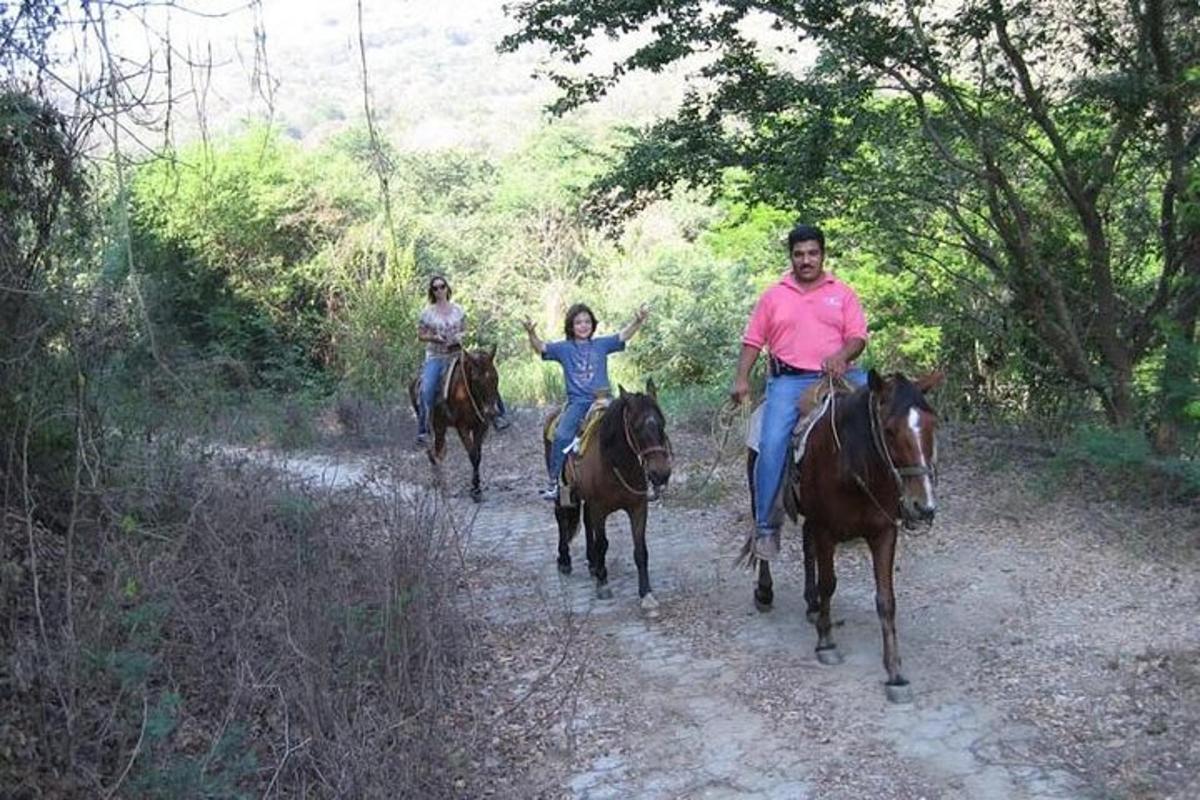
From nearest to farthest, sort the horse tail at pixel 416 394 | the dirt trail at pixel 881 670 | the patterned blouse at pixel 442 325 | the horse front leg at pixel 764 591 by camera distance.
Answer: the dirt trail at pixel 881 670 < the horse front leg at pixel 764 591 < the patterned blouse at pixel 442 325 < the horse tail at pixel 416 394

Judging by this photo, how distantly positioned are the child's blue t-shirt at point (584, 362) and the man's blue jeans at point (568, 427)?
6 centimetres

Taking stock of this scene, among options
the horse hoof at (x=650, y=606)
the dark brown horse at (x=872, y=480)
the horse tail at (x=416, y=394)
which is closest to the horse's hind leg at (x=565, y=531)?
the horse hoof at (x=650, y=606)

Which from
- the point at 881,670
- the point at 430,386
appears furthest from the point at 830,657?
the point at 430,386

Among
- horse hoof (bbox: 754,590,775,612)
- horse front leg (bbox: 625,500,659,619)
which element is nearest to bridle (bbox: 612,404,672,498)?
horse front leg (bbox: 625,500,659,619)

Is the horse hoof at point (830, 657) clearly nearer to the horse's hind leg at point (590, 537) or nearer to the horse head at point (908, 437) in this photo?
the horse head at point (908, 437)

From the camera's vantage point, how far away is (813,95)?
8789 mm

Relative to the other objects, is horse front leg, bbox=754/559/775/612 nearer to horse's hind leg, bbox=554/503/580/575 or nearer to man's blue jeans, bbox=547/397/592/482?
horse's hind leg, bbox=554/503/580/575

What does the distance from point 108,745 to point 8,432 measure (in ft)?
4.84

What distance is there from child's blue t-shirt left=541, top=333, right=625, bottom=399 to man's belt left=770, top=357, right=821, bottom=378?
6.82ft

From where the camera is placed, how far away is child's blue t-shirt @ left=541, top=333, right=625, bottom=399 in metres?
8.63

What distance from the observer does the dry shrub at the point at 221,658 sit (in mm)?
4051

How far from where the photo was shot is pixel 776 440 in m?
6.59

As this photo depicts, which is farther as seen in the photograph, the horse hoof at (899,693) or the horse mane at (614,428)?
the horse mane at (614,428)

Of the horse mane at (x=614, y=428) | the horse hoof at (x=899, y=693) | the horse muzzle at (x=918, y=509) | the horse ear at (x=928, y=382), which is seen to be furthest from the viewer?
the horse mane at (x=614, y=428)
